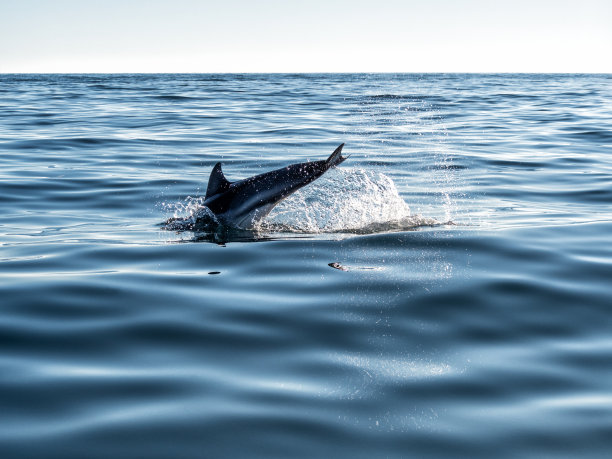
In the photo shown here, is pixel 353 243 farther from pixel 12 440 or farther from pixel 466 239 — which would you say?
pixel 12 440

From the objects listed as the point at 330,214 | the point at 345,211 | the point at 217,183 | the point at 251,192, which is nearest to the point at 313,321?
the point at 251,192

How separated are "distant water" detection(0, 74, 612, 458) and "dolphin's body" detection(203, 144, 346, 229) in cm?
32

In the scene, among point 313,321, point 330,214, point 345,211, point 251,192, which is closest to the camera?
point 313,321

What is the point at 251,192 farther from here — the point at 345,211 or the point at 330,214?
the point at 345,211

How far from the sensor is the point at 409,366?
4.07m

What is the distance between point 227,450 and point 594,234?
240 inches

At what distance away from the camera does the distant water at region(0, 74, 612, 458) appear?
10.8 feet

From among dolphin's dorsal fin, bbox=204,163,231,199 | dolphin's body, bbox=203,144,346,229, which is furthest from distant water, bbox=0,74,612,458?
dolphin's dorsal fin, bbox=204,163,231,199

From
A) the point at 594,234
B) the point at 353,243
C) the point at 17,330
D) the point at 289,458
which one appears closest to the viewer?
the point at 289,458

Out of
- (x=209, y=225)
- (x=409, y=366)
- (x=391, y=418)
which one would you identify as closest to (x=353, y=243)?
(x=209, y=225)

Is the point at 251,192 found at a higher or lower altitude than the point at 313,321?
higher

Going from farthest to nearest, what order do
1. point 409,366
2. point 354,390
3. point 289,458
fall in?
point 409,366
point 354,390
point 289,458

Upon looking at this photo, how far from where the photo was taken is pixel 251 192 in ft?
26.3

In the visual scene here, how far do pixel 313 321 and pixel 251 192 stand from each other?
3418 millimetres
